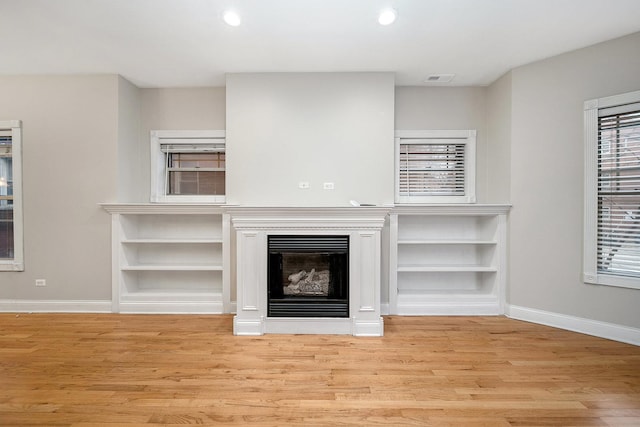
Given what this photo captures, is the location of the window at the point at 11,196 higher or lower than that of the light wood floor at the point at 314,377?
higher

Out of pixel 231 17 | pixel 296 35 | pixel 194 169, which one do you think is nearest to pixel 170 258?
pixel 194 169

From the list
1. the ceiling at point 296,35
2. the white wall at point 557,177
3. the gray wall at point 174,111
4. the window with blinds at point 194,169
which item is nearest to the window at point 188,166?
the window with blinds at point 194,169

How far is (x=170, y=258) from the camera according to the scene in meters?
3.95

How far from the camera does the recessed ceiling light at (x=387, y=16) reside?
248 centimetres

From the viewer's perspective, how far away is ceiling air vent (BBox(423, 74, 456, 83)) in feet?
11.9

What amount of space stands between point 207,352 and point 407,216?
2.71m

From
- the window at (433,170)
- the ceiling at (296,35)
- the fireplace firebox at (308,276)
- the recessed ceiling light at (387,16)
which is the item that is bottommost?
the fireplace firebox at (308,276)

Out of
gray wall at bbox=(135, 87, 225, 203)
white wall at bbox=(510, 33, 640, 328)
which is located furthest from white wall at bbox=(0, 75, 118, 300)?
white wall at bbox=(510, 33, 640, 328)

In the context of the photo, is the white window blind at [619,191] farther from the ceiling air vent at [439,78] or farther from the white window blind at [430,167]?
the ceiling air vent at [439,78]

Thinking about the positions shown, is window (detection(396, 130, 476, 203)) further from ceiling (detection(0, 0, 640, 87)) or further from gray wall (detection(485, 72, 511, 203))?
ceiling (detection(0, 0, 640, 87))

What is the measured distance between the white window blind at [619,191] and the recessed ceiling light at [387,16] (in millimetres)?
2239

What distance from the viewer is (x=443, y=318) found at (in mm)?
3482

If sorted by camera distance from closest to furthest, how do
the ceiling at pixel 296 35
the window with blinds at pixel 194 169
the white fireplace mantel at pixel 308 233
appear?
the ceiling at pixel 296 35 → the white fireplace mantel at pixel 308 233 → the window with blinds at pixel 194 169

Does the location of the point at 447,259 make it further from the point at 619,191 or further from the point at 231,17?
the point at 231,17
